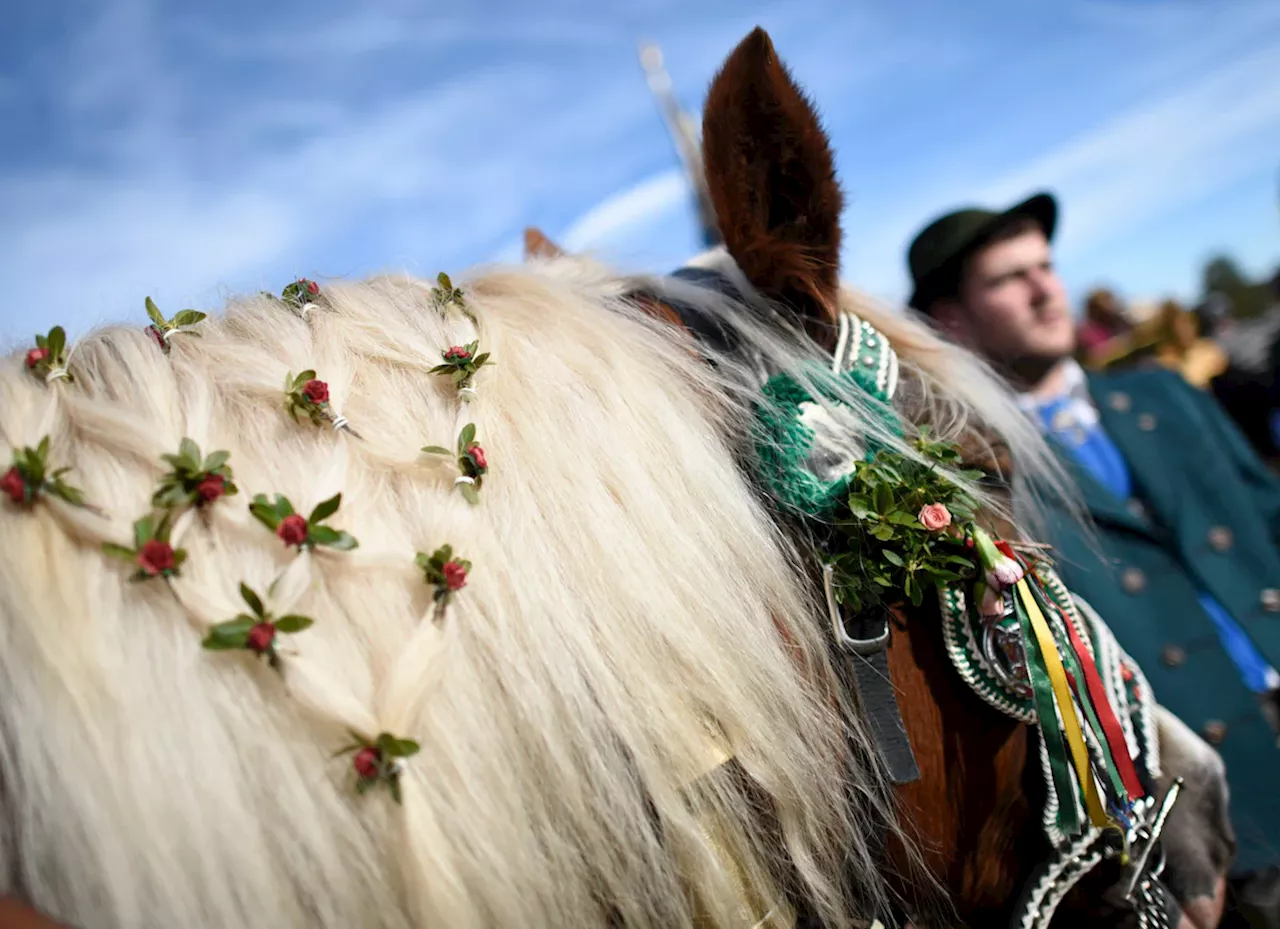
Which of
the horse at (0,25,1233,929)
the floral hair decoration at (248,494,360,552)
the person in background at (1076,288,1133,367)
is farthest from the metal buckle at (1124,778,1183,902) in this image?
the person in background at (1076,288,1133,367)

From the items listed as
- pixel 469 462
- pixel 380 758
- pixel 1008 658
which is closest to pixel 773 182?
pixel 469 462

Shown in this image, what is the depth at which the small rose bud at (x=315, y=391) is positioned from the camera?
26.5 inches

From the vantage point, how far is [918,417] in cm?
99

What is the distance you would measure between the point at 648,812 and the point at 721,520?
29 centimetres

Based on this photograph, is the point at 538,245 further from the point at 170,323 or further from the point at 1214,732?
the point at 1214,732

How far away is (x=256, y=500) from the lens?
24.1 inches

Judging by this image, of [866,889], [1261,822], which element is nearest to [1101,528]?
[1261,822]

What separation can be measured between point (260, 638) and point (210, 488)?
0.14 m

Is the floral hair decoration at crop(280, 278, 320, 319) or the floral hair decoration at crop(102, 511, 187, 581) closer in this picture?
the floral hair decoration at crop(102, 511, 187, 581)

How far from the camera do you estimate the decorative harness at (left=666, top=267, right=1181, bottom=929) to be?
2.74 ft

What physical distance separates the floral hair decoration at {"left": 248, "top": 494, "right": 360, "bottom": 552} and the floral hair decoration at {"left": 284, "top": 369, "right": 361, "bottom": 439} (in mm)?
96

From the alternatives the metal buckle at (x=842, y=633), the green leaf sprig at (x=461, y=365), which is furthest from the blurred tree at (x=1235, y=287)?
the green leaf sprig at (x=461, y=365)

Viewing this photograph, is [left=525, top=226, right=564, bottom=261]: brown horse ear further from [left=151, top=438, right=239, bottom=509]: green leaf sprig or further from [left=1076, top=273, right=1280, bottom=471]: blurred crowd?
[left=1076, top=273, right=1280, bottom=471]: blurred crowd

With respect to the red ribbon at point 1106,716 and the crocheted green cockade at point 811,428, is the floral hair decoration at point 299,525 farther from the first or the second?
the red ribbon at point 1106,716
